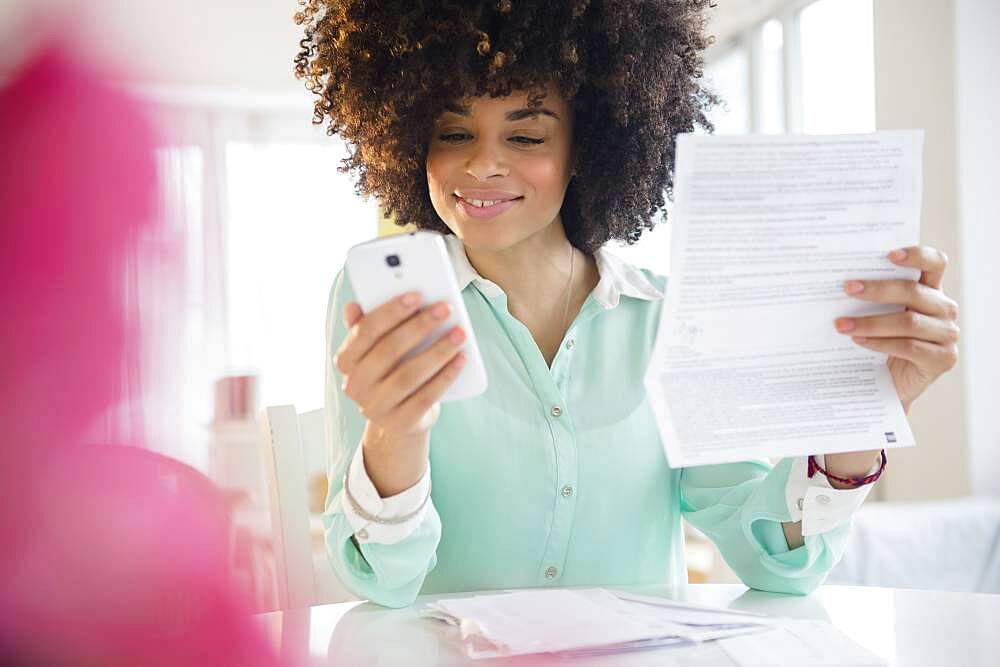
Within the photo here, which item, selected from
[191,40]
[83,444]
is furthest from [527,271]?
[191,40]

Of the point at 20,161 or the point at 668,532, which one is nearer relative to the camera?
the point at 20,161

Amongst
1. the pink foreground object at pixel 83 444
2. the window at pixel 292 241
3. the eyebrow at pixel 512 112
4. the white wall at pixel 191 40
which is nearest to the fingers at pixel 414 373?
the white wall at pixel 191 40

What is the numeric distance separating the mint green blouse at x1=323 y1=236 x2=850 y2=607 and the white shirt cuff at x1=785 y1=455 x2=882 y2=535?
7 centimetres

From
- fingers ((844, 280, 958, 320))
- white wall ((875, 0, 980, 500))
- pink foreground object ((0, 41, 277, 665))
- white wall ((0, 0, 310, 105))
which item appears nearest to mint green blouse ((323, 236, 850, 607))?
fingers ((844, 280, 958, 320))

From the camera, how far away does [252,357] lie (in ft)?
23.7

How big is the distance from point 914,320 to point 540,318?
59 cm

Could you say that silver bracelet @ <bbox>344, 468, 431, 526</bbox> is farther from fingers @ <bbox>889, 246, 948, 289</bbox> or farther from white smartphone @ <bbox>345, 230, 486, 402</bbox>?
fingers @ <bbox>889, 246, 948, 289</bbox>

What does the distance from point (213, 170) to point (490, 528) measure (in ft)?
3.82

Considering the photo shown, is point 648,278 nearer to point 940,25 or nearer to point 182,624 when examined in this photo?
point 182,624

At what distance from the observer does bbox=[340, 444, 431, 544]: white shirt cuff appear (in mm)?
1100

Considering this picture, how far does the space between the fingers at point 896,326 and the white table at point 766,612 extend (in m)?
0.31

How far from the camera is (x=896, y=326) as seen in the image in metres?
1.07

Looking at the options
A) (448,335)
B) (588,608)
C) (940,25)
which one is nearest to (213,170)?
(448,335)

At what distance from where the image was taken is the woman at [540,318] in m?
1.27
